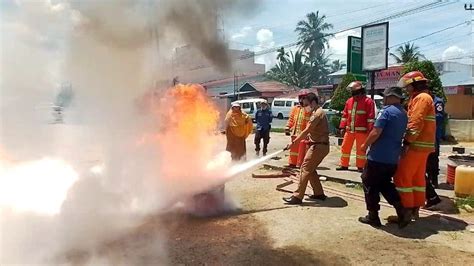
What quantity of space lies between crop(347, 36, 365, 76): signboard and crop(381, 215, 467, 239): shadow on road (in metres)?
10.6

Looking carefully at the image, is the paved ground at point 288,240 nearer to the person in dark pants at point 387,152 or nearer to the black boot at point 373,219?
the black boot at point 373,219

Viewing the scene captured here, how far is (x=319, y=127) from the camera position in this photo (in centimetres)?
656

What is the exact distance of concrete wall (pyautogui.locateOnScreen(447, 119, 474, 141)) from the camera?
2033 cm

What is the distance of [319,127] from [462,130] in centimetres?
1701

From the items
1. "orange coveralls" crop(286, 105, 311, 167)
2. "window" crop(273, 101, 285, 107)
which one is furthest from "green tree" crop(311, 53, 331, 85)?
"orange coveralls" crop(286, 105, 311, 167)

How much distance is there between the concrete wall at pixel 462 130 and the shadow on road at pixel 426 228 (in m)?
16.5

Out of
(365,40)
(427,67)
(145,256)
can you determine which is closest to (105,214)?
Answer: (145,256)

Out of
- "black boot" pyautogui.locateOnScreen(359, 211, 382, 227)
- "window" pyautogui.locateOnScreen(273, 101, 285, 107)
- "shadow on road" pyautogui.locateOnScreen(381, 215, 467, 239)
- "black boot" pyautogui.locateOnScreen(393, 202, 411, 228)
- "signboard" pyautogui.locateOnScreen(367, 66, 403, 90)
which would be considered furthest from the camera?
"window" pyautogui.locateOnScreen(273, 101, 285, 107)

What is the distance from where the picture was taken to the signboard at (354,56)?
1559 centimetres

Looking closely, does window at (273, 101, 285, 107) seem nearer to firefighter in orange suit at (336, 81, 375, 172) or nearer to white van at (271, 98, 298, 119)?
white van at (271, 98, 298, 119)

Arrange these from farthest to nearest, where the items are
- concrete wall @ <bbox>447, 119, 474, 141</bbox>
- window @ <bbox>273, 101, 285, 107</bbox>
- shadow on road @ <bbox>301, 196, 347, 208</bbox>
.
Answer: window @ <bbox>273, 101, 285, 107</bbox> < concrete wall @ <bbox>447, 119, 474, 141</bbox> < shadow on road @ <bbox>301, 196, 347, 208</bbox>

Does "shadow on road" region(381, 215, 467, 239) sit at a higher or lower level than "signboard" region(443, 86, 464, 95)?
lower

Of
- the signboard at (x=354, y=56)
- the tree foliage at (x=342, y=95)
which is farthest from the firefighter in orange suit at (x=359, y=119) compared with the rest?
the tree foliage at (x=342, y=95)

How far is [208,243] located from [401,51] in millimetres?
45827
